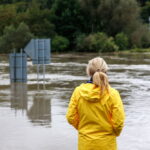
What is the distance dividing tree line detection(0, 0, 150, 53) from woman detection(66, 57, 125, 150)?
55.7 metres

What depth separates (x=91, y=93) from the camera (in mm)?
5012

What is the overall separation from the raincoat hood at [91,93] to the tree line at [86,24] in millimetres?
55759

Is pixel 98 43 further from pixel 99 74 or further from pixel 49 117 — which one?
pixel 99 74

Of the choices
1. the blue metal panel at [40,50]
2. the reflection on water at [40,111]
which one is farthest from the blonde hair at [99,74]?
the blue metal panel at [40,50]

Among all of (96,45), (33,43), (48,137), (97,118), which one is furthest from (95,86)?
(96,45)

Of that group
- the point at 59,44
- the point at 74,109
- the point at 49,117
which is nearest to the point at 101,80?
the point at 74,109

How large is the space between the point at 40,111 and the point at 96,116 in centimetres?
793

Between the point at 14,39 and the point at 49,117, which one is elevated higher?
the point at 14,39

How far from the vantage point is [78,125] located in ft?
17.4

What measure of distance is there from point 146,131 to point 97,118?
5.29 metres

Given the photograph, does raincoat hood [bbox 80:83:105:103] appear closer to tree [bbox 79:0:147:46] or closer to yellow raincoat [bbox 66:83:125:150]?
yellow raincoat [bbox 66:83:125:150]

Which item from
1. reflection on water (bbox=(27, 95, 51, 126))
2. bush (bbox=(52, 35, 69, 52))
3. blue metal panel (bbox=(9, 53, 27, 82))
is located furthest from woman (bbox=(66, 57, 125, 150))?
bush (bbox=(52, 35, 69, 52))

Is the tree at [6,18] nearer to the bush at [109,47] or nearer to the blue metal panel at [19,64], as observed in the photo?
the bush at [109,47]

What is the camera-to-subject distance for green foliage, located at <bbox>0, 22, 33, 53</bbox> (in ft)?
187
